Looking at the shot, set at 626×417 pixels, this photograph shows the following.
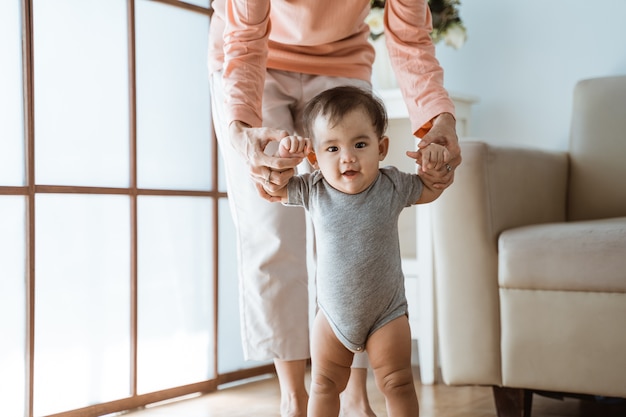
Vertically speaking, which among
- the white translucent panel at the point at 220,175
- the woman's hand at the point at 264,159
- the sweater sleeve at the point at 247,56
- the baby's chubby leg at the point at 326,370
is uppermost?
the sweater sleeve at the point at 247,56

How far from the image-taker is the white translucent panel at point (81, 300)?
5.97 ft

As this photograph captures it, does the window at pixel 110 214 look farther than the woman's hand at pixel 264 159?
Yes

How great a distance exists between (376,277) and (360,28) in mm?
569

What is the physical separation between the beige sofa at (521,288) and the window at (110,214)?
2.56ft

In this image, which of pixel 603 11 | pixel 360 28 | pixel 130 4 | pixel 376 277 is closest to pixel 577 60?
pixel 603 11

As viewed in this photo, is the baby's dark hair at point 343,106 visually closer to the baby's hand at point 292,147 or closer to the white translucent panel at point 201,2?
the baby's hand at point 292,147

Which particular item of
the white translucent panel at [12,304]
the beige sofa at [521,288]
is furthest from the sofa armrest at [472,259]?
the white translucent panel at [12,304]

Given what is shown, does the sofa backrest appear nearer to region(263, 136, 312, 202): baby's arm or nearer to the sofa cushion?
the sofa cushion

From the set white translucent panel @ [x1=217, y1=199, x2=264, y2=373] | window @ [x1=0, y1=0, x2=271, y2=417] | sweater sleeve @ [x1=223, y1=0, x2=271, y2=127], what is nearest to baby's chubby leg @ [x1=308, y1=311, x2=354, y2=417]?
sweater sleeve @ [x1=223, y1=0, x2=271, y2=127]

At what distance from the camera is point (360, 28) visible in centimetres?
155

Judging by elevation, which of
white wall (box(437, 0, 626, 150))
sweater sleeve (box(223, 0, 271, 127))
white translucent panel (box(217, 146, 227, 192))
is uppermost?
white wall (box(437, 0, 626, 150))

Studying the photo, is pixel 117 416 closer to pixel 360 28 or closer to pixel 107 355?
pixel 107 355

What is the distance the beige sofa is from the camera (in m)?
1.55

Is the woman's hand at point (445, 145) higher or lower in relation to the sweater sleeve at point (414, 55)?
lower
